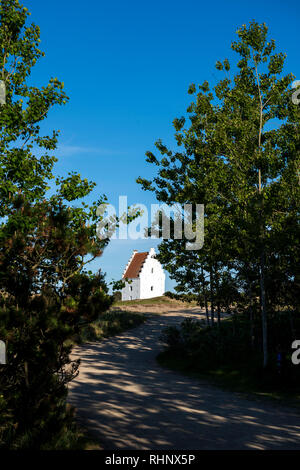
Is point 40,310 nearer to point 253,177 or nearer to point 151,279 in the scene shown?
point 253,177

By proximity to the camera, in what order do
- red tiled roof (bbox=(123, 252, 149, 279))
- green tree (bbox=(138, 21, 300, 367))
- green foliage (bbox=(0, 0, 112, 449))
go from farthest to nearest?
red tiled roof (bbox=(123, 252, 149, 279))
green tree (bbox=(138, 21, 300, 367))
green foliage (bbox=(0, 0, 112, 449))

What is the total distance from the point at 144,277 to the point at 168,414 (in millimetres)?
49931

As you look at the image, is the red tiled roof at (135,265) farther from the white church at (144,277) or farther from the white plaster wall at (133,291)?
the white plaster wall at (133,291)

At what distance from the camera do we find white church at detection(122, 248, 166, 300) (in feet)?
197

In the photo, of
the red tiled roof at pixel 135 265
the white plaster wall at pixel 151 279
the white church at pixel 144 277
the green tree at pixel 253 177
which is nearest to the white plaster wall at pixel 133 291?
the white church at pixel 144 277

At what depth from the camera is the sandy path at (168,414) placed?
27.5 ft

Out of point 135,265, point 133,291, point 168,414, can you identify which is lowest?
point 168,414

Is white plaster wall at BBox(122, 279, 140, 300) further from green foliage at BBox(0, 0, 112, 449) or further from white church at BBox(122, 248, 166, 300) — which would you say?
green foliage at BBox(0, 0, 112, 449)

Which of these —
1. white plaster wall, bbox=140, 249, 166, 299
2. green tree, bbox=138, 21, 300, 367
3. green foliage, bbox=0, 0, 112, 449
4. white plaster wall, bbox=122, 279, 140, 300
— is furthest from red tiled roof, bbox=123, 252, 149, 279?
green foliage, bbox=0, 0, 112, 449

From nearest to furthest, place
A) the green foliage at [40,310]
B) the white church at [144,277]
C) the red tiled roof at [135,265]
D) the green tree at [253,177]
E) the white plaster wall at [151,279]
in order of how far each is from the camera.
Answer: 1. the green foliage at [40,310]
2. the green tree at [253,177]
3. the white church at [144,277]
4. the white plaster wall at [151,279]
5. the red tiled roof at [135,265]

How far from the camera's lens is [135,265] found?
62594mm

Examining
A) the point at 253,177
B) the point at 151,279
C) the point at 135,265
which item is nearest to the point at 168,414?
the point at 253,177
